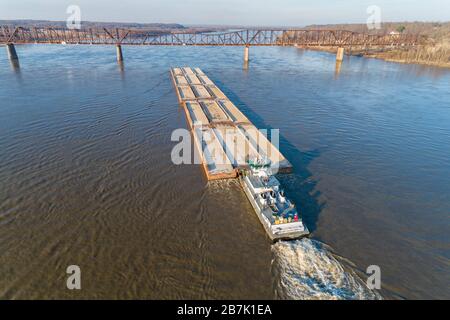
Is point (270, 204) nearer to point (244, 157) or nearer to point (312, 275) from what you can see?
point (312, 275)

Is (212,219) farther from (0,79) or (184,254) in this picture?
(0,79)

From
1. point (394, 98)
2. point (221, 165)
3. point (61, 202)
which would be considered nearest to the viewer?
point (61, 202)

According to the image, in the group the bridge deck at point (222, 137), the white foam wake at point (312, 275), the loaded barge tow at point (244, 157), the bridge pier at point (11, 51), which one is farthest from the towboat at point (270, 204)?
the bridge pier at point (11, 51)

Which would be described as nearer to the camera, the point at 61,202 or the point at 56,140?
the point at 61,202

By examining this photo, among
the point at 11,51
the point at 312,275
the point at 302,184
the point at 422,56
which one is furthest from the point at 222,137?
the point at 422,56
